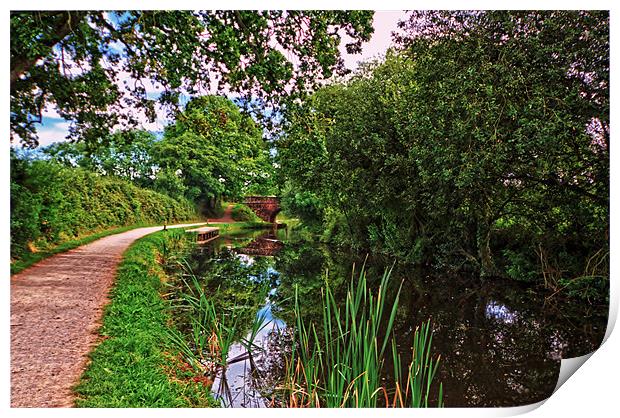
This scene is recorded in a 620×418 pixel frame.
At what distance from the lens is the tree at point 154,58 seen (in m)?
2.07

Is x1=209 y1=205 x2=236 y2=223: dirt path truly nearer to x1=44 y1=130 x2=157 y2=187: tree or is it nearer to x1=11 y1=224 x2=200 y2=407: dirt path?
x1=11 y1=224 x2=200 y2=407: dirt path

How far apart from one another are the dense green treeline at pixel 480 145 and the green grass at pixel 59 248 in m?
1.38

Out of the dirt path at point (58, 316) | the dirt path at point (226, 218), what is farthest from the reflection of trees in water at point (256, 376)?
the dirt path at point (226, 218)

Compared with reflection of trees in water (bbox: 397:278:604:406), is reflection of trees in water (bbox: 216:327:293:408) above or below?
above

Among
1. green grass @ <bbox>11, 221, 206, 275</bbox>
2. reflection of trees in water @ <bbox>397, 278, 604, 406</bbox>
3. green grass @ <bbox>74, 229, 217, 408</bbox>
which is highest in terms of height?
green grass @ <bbox>11, 221, 206, 275</bbox>

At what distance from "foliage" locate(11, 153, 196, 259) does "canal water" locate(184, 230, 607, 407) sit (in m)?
0.65

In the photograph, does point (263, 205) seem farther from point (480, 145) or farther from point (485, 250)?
point (485, 250)

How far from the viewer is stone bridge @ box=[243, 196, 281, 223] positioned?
9.37 ft

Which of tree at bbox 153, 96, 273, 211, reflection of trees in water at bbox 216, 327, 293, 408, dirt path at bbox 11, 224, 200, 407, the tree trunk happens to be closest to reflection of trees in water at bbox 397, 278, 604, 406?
the tree trunk

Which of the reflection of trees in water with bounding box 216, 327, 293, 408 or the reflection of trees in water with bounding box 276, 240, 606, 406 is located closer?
the reflection of trees in water with bounding box 216, 327, 293, 408

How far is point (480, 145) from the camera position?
304cm

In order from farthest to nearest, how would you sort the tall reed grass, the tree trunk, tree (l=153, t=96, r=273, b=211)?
the tree trunk, tree (l=153, t=96, r=273, b=211), the tall reed grass
